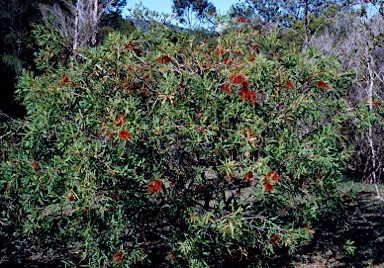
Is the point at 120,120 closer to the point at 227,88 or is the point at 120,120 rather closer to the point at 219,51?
the point at 227,88

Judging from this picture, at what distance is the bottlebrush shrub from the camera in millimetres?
3250

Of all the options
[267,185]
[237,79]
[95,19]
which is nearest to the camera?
[267,185]

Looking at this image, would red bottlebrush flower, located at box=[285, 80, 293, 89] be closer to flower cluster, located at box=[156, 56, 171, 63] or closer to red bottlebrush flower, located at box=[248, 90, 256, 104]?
red bottlebrush flower, located at box=[248, 90, 256, 104]

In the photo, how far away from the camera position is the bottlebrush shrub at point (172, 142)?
3250mm

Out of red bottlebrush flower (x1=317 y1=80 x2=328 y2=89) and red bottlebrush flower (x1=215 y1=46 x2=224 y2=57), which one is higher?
red bottlebrush flower (x1=215 y1=46 x2=224 y2=57)

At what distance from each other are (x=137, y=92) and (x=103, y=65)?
349mm

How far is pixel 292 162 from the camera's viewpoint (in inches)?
135

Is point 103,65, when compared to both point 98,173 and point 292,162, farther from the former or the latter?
point 292,162

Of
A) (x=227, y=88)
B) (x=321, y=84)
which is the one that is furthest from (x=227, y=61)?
(x=321, y=84)

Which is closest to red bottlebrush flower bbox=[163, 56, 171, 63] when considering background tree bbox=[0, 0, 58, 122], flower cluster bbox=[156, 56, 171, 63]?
flower cluster bbox=[156, 56, 171, 63]

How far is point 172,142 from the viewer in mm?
3580

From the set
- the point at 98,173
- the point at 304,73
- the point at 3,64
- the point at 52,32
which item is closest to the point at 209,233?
the point at 98,173

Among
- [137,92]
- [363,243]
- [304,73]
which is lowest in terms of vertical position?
[363,243]

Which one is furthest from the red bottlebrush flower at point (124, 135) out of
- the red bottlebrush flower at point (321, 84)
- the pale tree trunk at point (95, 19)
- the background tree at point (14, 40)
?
the background tree at point (14, 40)
